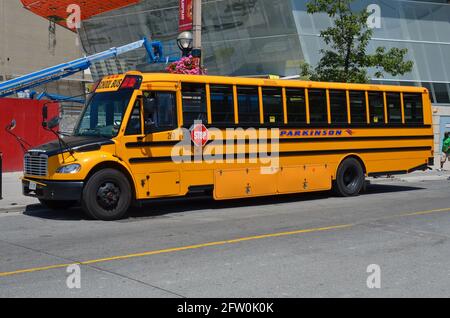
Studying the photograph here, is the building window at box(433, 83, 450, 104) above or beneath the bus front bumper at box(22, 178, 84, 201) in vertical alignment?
above

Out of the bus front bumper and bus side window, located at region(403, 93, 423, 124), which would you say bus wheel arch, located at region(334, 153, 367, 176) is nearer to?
bus side window, located at region(403, 93, 423, 124)

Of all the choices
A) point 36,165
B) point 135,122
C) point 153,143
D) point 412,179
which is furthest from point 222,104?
point 412,179

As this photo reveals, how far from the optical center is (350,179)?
15.4m

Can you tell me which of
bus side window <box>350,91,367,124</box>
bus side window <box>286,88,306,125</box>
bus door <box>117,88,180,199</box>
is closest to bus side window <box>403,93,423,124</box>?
bus side window <box>350,91,367,124</box>

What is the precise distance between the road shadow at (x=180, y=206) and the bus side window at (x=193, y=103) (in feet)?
6.74

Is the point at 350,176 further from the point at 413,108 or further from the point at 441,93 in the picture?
the point at 441,93

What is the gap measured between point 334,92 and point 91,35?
29096 millimetres

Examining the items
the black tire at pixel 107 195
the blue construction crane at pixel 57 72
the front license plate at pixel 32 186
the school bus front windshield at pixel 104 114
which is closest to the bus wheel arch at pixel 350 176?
the black tire at pixel 107 195

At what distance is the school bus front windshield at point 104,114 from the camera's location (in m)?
11.5

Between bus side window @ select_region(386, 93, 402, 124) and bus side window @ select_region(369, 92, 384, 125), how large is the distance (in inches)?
10.0

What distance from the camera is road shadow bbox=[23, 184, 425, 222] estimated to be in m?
12.0

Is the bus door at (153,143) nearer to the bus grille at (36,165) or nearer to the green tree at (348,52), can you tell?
the bus grille at (36,165)
